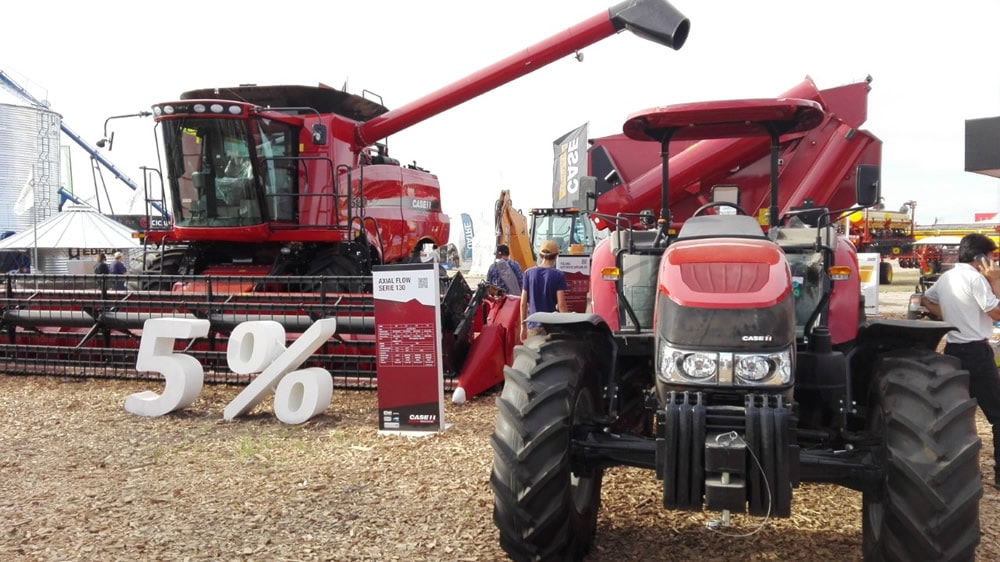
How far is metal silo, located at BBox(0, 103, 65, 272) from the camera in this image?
3155cm

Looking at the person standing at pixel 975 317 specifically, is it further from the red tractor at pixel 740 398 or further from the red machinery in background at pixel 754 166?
the red machinery in background at pixel 754 166

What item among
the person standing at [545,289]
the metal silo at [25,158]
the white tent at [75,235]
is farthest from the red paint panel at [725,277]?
the metal silo at [25,158]

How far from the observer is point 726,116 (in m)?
4.20

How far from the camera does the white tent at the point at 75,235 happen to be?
2103 centimetres

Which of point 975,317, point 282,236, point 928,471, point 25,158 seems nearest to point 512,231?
point 282,236

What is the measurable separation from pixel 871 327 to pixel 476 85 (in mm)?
7364

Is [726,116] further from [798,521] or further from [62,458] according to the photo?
[62,458]

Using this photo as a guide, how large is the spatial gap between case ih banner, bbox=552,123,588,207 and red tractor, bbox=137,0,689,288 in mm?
5665

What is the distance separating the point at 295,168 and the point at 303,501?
5.76m

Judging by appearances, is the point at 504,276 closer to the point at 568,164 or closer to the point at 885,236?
the point at 568,164

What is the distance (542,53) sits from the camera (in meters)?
10.0

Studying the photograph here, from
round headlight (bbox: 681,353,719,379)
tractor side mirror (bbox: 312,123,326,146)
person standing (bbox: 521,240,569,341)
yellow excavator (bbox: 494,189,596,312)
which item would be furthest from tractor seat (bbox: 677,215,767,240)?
yellow excavator (bbox: 494,189,596,312)

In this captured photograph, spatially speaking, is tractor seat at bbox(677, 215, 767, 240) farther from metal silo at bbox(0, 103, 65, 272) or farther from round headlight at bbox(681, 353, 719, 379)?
metal silo at bbox(0, 103, 65, 272)

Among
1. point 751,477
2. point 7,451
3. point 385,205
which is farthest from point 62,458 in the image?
point 385,205
